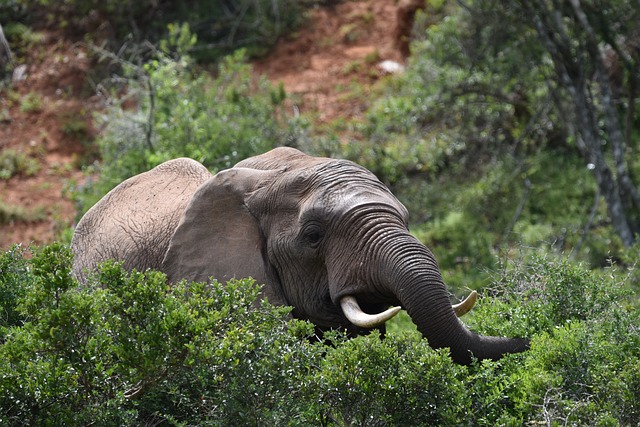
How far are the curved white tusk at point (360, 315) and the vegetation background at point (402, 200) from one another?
290 mm

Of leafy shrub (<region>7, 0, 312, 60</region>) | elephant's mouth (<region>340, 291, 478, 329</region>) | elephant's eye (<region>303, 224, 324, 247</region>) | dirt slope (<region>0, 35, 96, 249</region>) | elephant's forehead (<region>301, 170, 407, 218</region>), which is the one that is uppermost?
elephant's forehead (<region>301, 170, 407, 218</region>)

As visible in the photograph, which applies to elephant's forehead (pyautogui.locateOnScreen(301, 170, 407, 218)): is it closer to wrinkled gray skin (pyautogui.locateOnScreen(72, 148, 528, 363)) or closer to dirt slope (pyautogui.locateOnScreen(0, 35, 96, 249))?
wrinkled gray skin (pyautogui.locateOnScreen(72, 148, 528, 363))

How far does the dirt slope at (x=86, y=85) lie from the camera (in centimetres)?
1803

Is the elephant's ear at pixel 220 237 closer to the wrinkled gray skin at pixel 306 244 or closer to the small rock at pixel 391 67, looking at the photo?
the wrinkled gray skin at pixel 306 244

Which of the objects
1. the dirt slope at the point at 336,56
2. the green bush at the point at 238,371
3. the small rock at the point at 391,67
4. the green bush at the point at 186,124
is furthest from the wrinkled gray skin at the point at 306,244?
the small rock at the point at 391,67

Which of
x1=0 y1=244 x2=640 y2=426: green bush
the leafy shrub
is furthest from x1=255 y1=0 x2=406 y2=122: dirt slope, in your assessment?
x1=0 y1=244 x2=640 y2=426: green bush

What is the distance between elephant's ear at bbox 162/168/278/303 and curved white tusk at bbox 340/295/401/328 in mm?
545

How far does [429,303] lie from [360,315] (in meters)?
0.42

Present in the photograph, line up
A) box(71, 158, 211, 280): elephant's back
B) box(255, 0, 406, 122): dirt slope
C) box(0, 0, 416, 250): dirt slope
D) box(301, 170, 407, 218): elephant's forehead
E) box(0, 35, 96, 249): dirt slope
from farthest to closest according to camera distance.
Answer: box(255, 0, 406, 122): dirt slope, box(0, 0, 416, 250): dirt slope, box(0, 35, 96, 249): dirt slope, box(71, 158, 211, 280): elephant's back, box(301, 170, 407, 218): elephant's forehead

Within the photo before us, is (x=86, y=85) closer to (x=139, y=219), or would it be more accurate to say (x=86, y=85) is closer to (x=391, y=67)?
(x=391, y=67)

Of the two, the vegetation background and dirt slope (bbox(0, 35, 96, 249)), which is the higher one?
the vegetation background

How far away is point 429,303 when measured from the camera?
6430mm

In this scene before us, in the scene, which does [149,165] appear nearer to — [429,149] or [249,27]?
[429,149]

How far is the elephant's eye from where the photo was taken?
7055 millimetres
